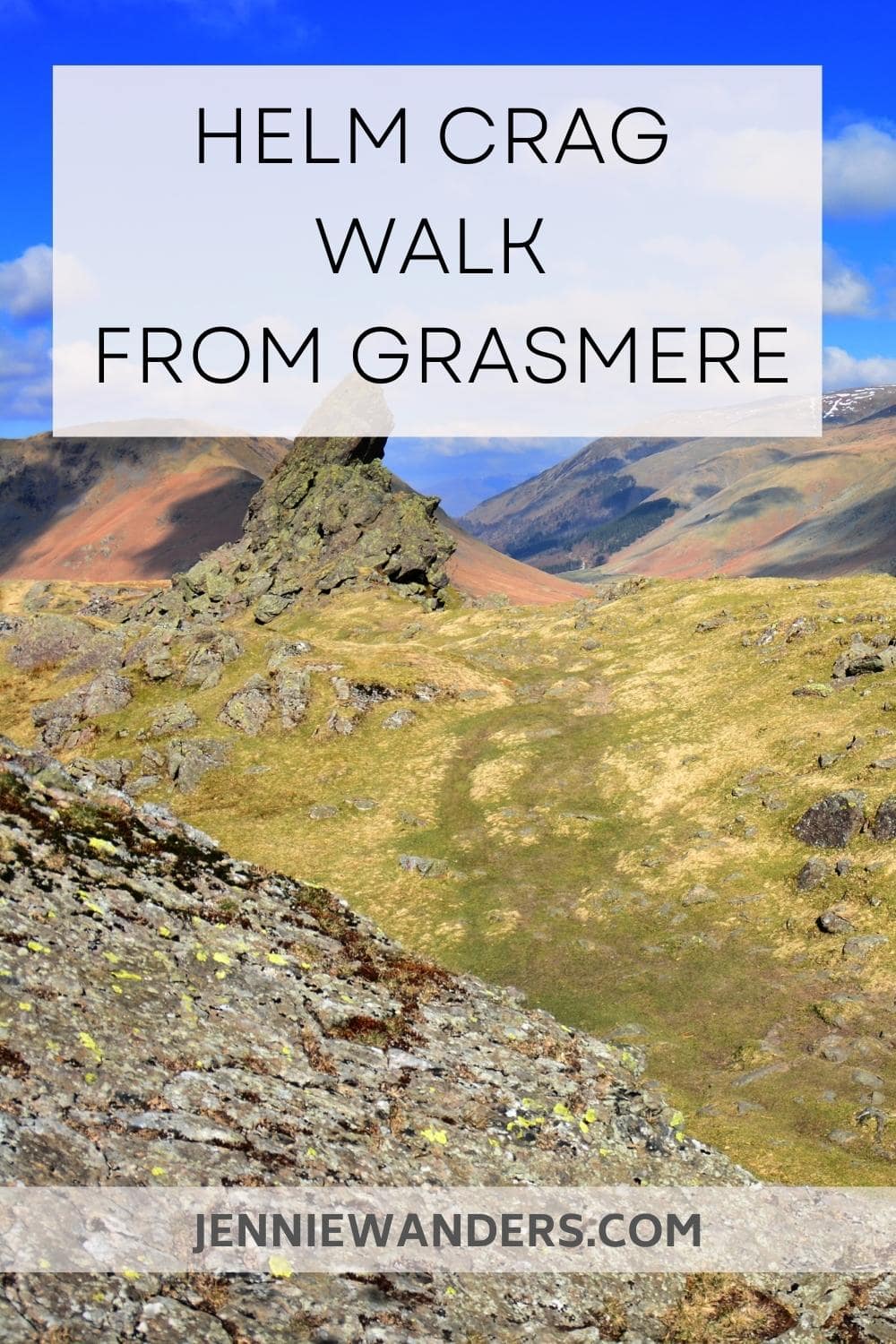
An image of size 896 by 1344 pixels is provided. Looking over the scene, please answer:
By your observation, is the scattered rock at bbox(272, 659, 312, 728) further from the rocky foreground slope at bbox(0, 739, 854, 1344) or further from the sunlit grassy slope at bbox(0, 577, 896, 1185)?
the rocky foreground slope at bbox(0, 739, 854, 1344)

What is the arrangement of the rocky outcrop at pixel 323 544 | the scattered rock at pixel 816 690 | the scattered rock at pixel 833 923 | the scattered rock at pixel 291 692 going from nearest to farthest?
the scattered rock at pixel 833 923 < the scattered rock at pixel 816 690 < the scattered rock at pixel 291 692 < the rocky outcrop at pixel 323 544

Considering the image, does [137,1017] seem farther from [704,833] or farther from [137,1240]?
[704,833]

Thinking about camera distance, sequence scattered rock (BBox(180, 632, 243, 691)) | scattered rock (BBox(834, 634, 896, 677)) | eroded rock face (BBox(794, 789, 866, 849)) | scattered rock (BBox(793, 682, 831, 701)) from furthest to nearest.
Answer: scattered rock (BBox(180, 632, 243, 691)) → scattered rock (BBox(793, 682, 831, 701)) → scattered rock (BBox(834, 634, 896, 677)) → eroded rock face (BBox(794, 789, 866, 849))

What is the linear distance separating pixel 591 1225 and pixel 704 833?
36.1m

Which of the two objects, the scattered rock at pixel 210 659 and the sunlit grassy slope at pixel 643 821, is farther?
the scattered rock at pixel 210 659

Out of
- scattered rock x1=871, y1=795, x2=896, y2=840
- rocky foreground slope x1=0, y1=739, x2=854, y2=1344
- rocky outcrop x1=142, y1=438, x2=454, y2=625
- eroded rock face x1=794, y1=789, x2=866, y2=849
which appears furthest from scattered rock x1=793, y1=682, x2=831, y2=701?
rocky outcrop x1=142, y1=438, x2=454, y2=625

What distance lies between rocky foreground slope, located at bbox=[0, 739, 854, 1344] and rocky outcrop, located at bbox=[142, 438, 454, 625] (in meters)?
87.7

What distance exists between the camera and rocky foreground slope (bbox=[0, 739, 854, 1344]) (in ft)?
45.1

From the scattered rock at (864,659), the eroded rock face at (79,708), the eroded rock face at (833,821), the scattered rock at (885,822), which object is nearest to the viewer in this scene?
the scattered rock at (885,822)

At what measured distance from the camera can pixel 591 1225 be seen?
18.1 m

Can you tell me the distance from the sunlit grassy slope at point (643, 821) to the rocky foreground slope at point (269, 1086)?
10.3 meters

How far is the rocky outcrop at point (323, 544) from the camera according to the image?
11362 cm

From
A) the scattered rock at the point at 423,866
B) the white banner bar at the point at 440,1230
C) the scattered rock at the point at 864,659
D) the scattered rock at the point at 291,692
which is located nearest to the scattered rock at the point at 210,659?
the scattered rock at the point at 291,692

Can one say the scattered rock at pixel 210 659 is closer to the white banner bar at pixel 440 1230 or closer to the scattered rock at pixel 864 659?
the scattered rock at pixel 864 659
